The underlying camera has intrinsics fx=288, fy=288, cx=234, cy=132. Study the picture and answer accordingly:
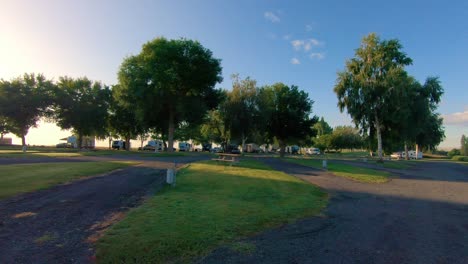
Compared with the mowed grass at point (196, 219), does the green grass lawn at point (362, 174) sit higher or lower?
lower

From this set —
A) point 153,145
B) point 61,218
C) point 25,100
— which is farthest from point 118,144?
point 61,218

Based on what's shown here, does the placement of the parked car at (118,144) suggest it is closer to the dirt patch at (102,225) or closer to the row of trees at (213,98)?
the row of trees at (213,98)

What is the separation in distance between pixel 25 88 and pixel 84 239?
5398 cm

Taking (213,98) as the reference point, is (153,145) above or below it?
below

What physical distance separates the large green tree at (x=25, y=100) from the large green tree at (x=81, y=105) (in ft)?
6.49

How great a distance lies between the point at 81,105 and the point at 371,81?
151ft

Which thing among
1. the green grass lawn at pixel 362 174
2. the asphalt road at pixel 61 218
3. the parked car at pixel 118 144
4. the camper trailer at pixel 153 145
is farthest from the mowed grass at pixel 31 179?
the camper trailer at pixel 153 145

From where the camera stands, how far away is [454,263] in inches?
187

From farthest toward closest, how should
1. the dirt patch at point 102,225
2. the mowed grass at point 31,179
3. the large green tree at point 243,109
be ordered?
1. the large green tree at point 243,109
2. the mowed grass at point 31,179
3. the dirt patch at point 102,225

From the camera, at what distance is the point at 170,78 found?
36.7m

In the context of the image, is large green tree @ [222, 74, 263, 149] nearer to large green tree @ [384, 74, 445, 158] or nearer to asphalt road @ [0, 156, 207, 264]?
large green tree @ [384, 74, 445, 158]

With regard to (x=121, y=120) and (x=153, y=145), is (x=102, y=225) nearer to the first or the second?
(x=121, y=120)

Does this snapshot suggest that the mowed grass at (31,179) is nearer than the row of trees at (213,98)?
Yes

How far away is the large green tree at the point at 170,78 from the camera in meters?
36.8
